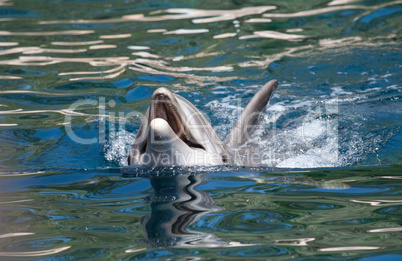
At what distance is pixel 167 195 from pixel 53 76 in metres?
6.79

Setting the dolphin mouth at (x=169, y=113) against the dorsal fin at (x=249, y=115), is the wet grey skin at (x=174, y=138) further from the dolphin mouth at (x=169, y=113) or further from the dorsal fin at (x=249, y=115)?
the dorsal fin at (x=249, y=115)

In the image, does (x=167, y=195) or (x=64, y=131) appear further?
(x=64, y=131)

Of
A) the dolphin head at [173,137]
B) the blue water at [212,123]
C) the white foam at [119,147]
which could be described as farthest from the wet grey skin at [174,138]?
the white foam at [119,147]

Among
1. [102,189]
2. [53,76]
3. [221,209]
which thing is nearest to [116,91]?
[53,76]

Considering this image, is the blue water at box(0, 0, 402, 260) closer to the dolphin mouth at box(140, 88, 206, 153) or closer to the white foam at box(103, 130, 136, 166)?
the white foam at box(103, 130, 136, 166)

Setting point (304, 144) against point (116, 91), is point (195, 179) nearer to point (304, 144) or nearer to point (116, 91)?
point (304, 144)

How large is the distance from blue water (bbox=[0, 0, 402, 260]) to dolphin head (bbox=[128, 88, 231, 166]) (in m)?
0.17

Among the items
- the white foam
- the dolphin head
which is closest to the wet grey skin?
the dolphin head

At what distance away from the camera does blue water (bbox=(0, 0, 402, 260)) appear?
11.3ft

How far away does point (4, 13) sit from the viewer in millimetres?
14250

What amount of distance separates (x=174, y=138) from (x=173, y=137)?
0.03 m

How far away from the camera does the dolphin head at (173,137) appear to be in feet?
14.1

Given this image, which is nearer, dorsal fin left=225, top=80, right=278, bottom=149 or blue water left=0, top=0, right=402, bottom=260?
blue water left=0, top=0, right=402, bottom=260

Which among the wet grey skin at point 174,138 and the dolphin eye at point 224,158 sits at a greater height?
the wet grey skin at point 174,138
